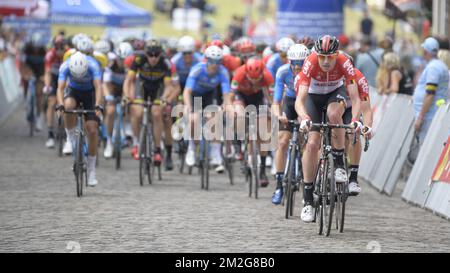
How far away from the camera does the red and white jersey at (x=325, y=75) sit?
12.4m

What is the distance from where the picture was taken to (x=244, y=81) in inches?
658

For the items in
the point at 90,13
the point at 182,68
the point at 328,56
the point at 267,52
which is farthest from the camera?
the point at 90,13

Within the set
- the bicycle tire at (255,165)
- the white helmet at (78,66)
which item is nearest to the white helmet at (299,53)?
the bicycle tire at (255,165)

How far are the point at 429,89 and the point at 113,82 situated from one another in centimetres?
691

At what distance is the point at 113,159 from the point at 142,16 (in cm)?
1435

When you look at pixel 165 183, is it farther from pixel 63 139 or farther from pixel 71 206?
pixel 63 139

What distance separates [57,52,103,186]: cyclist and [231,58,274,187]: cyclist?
5.88ft

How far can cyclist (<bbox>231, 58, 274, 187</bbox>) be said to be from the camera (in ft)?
54.2

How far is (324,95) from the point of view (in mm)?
12680

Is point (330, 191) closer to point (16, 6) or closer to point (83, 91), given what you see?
point (83, 91)

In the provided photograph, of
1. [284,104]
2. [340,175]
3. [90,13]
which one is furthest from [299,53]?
[90,13]

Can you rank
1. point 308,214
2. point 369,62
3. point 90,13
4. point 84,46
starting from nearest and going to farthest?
1. point 308,214
2. point 84,46
3. point 369,62
4. point 90,13

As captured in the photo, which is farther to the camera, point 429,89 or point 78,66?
point 429,89
